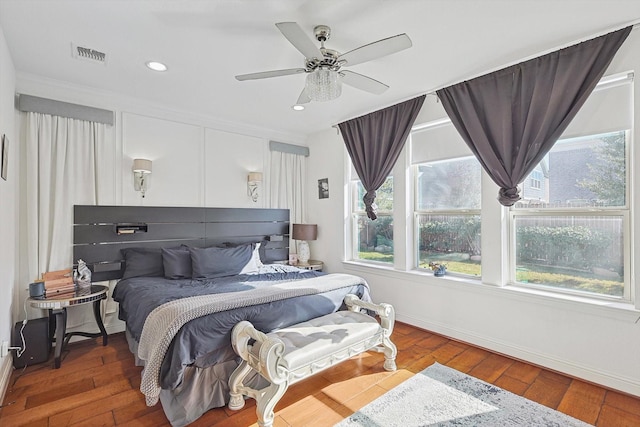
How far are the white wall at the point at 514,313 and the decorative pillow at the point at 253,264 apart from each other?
1.26 m

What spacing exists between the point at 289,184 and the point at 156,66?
255 centimetres

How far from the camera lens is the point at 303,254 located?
480 cm

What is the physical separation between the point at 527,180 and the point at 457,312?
1490mm

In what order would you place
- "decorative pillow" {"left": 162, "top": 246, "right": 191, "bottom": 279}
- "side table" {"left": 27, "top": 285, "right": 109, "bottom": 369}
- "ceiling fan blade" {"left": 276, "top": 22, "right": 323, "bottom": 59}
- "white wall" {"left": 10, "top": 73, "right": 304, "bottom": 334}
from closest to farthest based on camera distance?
1. "ceiling fan blade" {"left": 276, "top": 22, "right": 323, "bottom": 59}
2. "side table" {"left": 27, "top": 285, "right": 109, "bottom": 369}
3. "white wall" {"left": 10, "top": 73, "right": 304, "bottom": 334}
4. "decorative pillow" {"left": 162, "top": 246, "right": 191, "bottom": 279}

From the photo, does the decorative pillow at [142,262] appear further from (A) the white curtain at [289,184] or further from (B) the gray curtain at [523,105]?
(B) the gray curtain at [523,105]

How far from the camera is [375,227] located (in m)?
4.39

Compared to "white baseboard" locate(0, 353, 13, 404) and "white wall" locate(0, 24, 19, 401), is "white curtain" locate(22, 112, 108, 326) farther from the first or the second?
"white baseboard" locate(0, 353, 13, 404)

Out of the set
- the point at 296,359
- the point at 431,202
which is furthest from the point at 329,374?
the point at 431,202

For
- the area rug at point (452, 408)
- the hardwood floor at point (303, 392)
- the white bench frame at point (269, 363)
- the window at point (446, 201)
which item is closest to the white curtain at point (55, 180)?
the hardwood floor at point (303, 392)

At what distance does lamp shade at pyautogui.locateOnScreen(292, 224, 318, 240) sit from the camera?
470 cm

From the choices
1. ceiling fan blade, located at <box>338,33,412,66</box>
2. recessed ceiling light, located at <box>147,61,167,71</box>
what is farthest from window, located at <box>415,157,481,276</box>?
recessed ceiling light, located at <box>147,61,167,71</box>

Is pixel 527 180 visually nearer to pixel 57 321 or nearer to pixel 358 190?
pixel 358 190

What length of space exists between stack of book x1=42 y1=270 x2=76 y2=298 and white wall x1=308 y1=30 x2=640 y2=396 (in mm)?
→ 3118

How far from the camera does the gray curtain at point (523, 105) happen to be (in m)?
2.44
